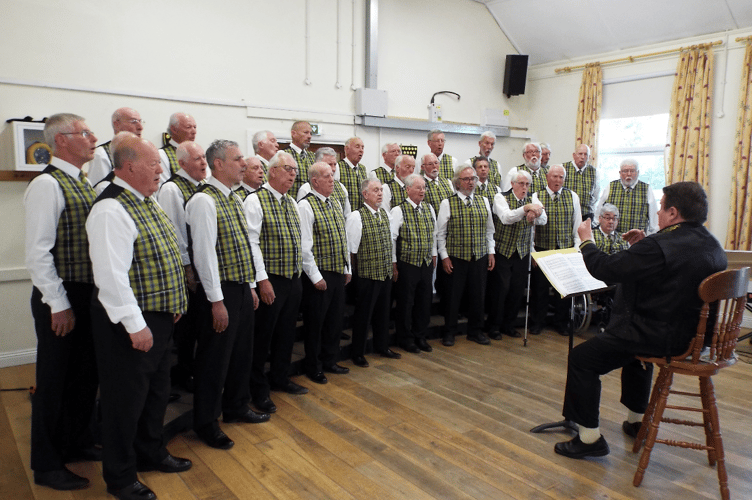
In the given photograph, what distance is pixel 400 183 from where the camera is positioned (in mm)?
4852

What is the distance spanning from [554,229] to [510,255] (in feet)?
1.70

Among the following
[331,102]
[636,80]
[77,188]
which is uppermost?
[636,80]

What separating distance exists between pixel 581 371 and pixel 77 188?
2566 millimetres

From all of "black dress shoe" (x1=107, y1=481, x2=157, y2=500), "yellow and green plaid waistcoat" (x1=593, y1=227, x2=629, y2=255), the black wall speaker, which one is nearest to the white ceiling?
the black wall speaker

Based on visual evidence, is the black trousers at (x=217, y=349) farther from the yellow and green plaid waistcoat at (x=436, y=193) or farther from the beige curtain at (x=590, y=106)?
the beige curtain at (x=590, y=106)

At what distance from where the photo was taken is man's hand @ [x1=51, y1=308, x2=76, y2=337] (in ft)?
7.47

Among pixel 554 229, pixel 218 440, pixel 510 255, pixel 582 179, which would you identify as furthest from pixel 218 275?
pixel 582 179

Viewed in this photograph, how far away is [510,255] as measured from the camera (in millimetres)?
5098

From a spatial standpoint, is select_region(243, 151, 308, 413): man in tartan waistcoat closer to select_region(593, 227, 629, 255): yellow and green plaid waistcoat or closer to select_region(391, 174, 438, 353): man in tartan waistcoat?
select_region(391, 174, 438, 353): man in tartan waistcoat

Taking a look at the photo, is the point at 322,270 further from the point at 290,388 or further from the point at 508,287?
the point at 508,287

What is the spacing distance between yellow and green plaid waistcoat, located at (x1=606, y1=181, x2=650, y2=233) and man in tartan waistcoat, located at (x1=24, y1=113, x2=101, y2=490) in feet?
15.7

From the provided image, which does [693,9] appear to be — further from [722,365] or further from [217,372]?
[217,372]

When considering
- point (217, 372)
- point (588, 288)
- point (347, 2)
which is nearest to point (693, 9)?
point (347, 2)

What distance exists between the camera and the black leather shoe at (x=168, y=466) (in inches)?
102
